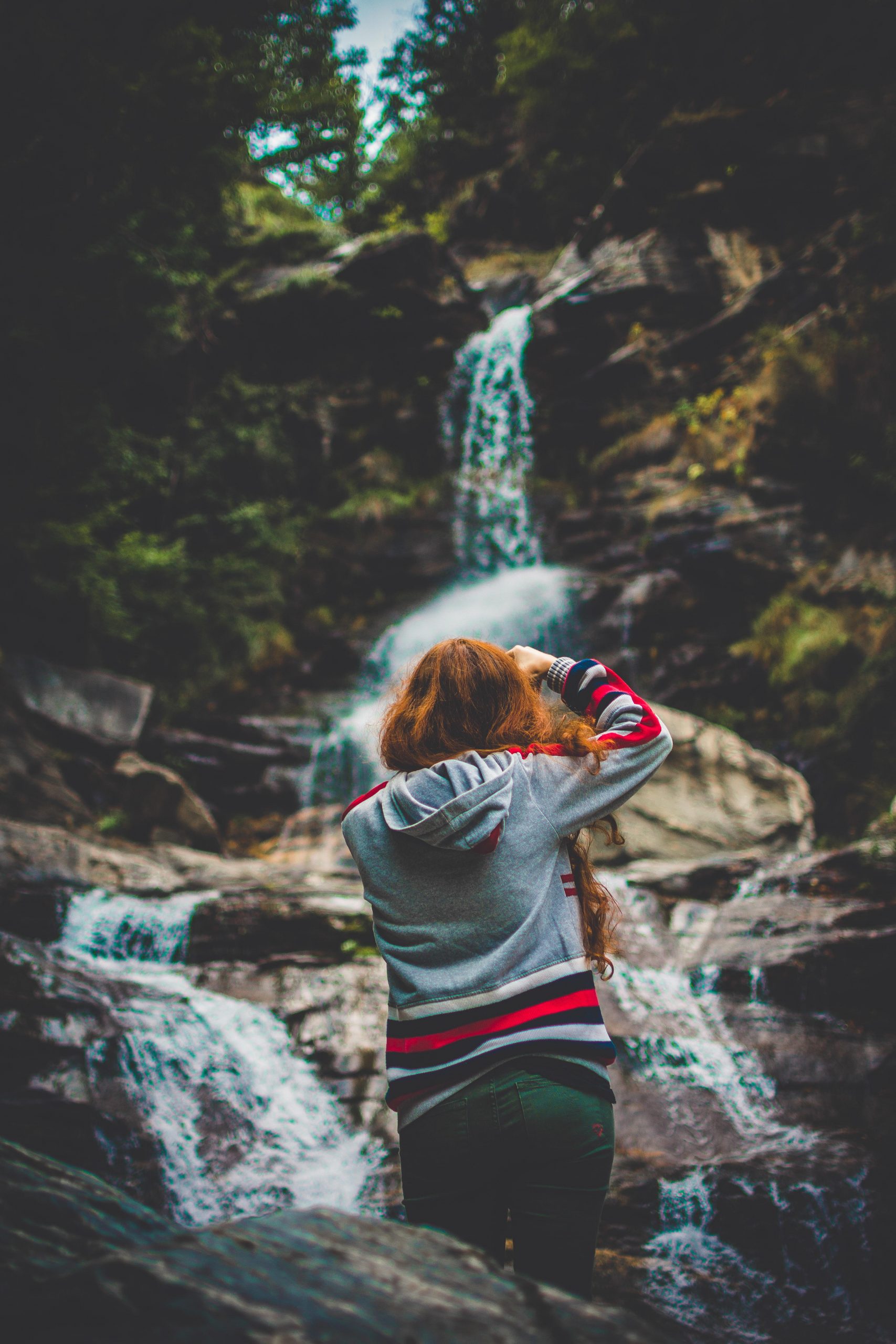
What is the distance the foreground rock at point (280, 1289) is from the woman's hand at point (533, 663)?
1122mm

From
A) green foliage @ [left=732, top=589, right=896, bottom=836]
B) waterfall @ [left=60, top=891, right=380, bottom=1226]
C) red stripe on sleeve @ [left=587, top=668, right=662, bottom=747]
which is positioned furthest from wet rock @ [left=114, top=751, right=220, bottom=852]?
red stripe on sleeve @ [left=587, top=668, right=662, bottom=747]

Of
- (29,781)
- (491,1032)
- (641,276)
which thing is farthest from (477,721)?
(641,276)

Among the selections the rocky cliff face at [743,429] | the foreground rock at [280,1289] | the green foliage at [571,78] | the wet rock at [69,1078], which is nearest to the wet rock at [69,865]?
the wet rock at [69,1078]

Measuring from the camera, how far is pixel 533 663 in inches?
67.1

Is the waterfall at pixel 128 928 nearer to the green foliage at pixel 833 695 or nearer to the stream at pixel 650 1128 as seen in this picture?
the stream at pixel 650 1128

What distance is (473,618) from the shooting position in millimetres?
13203

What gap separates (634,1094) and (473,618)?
9944 mm

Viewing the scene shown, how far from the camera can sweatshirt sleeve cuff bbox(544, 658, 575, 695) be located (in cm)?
164

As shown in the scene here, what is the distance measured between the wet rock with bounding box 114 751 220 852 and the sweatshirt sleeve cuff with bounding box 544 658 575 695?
7.60 m

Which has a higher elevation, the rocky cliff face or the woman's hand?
the rocky cliff face

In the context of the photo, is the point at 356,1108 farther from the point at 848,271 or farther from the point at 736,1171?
the point at 848,271

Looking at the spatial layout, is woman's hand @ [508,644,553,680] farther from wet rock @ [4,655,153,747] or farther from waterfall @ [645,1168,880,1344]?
wet rock @ [4,655,153,747]

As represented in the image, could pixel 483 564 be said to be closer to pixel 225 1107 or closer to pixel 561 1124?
pixel 225 1107

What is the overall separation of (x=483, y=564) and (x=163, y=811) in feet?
29.7
